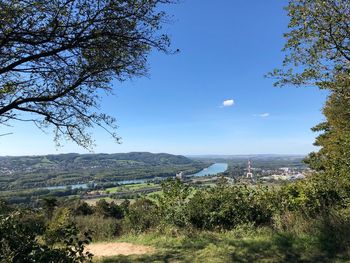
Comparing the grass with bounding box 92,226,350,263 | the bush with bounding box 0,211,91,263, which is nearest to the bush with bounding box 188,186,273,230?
the grass with bounding box 92,226,350,263

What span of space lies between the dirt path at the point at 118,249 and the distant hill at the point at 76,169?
40.3 metres

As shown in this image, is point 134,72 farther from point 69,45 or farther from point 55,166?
point 55,166

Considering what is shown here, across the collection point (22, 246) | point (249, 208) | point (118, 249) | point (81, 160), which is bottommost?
point (118, 249)

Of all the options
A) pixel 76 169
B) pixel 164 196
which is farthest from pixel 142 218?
pixel 76 169

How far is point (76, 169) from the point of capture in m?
99.9

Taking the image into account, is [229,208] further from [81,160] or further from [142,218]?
[81,160]

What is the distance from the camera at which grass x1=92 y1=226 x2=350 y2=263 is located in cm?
663

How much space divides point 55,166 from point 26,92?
350 ft

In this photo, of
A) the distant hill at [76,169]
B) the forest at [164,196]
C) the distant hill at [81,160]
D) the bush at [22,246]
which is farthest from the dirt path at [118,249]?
the distant hill at [81,160]

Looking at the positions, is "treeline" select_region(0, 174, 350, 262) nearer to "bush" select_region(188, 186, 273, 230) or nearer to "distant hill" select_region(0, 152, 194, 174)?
"bush" select_region(188, 186, 273, 230)

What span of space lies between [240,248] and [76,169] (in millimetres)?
97781

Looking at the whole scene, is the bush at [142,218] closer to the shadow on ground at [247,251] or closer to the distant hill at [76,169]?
the shadow on ground at [247,251]

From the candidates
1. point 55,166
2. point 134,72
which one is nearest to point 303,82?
point 134,72

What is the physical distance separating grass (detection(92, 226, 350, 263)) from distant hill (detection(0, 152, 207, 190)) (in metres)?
42.4
